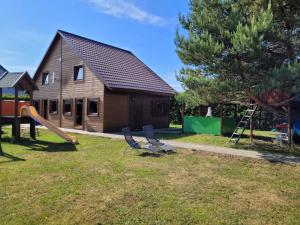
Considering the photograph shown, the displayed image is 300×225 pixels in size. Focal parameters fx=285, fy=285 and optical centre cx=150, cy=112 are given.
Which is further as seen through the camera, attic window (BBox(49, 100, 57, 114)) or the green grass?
attic window (BBox(49, 100, 57, 114))

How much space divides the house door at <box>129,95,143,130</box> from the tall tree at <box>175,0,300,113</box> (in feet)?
26.8

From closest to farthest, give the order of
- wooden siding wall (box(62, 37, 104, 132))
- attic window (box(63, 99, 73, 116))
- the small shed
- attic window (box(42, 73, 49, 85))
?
the small shed < wooden siding wall (box(62, 37, 104, 132)) < attic window (box(63, 99, 73, 116)) < attic window (box(42, 73, 49, 85))

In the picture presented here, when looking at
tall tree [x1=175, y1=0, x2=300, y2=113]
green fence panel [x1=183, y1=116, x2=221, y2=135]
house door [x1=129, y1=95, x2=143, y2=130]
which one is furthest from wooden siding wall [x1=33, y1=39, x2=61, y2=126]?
tall tree [x1=175, y1=0, x2=300, y2=113]

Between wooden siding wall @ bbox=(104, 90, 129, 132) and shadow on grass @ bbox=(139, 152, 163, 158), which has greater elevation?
wooden siding wall @ bbox=(104, 90, 129, 132)

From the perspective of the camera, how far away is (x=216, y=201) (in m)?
5.69

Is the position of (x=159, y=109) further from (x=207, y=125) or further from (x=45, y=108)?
(x=45, y=108)

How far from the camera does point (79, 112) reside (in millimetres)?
21172

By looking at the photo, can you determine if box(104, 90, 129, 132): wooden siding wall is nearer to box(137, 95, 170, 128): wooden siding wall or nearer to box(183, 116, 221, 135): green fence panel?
box(137, 95, 170, 128): wooden siding wall

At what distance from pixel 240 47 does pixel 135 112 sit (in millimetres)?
11729

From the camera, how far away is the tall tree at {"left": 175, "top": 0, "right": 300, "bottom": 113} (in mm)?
9492

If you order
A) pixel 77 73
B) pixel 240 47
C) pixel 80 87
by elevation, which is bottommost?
pixel 80 87

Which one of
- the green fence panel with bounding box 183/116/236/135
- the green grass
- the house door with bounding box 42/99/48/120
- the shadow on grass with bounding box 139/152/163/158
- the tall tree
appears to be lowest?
the green grass

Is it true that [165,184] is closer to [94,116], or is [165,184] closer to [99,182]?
[99,182]

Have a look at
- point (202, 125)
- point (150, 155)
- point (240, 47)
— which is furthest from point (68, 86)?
point (240, 47)
